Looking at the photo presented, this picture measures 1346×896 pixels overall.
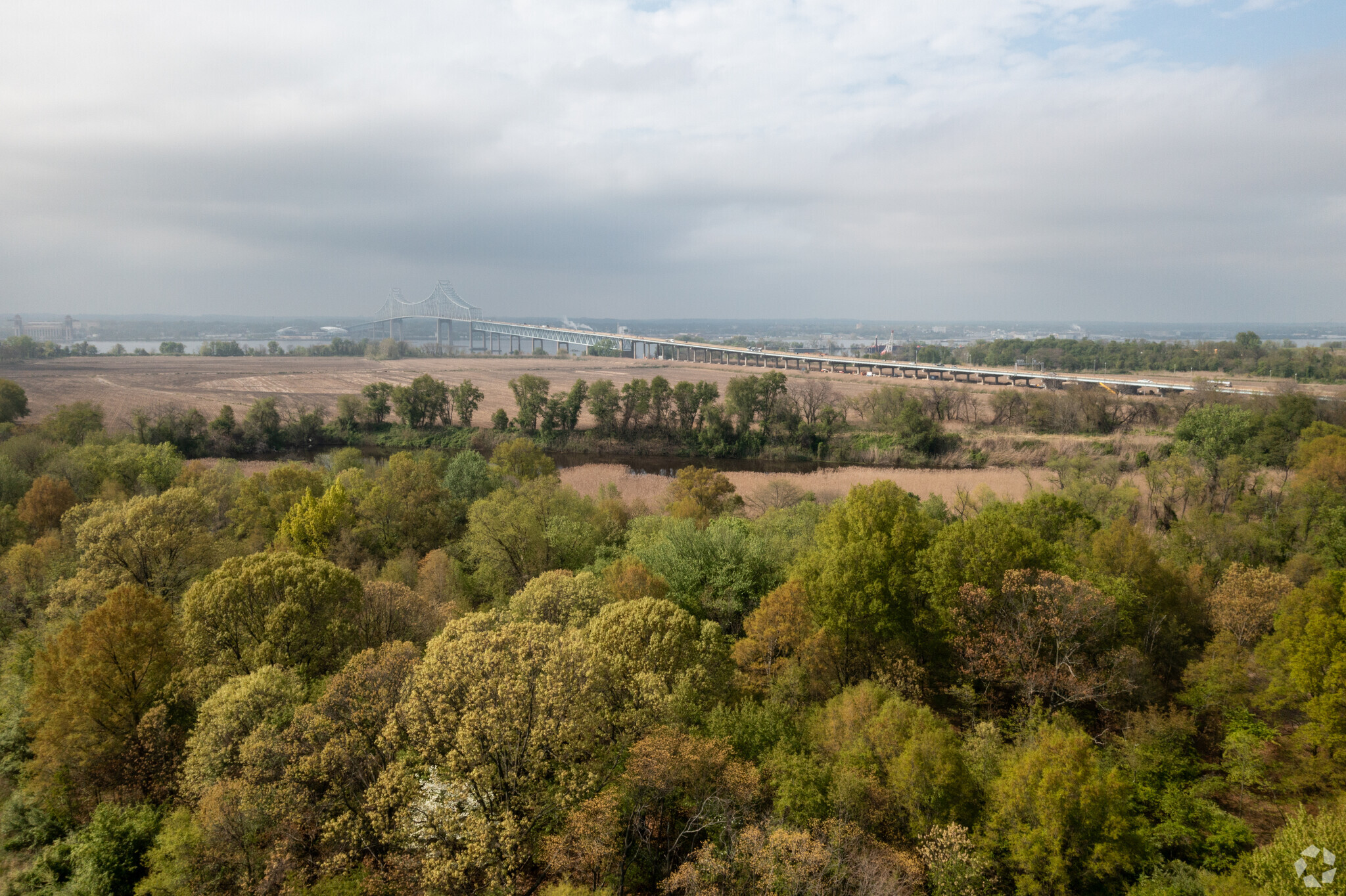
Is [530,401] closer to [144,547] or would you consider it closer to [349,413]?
[349,413]

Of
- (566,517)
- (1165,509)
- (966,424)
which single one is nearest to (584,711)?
(566,517)

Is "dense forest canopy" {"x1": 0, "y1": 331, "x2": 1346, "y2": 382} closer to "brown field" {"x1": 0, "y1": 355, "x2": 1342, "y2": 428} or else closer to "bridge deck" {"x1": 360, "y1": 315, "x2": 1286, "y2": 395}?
"brown field" {"x1": 0, "y1": 355, "x2": 1342, "y2": 428}

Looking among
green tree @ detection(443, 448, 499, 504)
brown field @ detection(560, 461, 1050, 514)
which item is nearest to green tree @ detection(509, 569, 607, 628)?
green tree @ detection(443, 448, 499, 504)

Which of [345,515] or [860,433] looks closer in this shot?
[345,515]

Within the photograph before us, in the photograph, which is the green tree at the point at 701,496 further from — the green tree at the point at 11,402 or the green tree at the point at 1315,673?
the green tree at the point at 11,402

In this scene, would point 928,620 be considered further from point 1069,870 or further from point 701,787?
point 701,787

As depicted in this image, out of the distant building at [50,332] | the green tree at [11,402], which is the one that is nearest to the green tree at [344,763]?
the green tree at [11,402]
